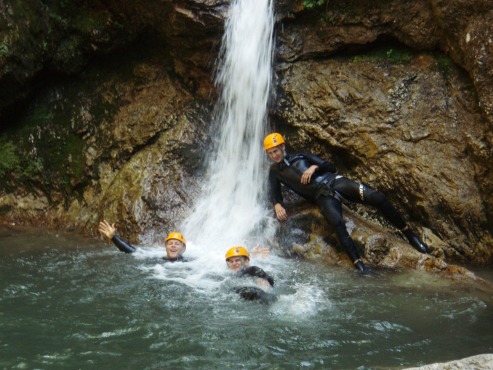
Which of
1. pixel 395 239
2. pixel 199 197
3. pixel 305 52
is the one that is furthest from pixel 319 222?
pixel 305 52

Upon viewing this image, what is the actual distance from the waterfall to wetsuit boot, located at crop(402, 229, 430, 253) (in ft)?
7.72

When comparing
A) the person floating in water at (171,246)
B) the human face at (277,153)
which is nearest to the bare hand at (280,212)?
the human face at (277,153)

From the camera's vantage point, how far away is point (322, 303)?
539 centimetres

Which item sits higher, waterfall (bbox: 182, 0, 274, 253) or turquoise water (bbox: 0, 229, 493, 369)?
waterfall (bbox: 182, 0, 274, 253)

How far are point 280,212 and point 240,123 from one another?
212cm

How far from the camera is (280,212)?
7.72m

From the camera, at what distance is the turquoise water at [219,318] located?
405 cm

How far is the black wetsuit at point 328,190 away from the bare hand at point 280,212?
214mm

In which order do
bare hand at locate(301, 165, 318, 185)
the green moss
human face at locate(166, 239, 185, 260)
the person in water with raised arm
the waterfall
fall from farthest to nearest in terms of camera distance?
the green moss
the waterfall
bare hand at locate(301, 165, 318, 185)
the person in water with raised arm
human face at locate(166, 239, 185, 260)

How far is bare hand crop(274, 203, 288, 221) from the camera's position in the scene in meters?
7.71

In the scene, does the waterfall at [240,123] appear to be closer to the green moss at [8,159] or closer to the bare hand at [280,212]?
the bare hand at [280,212]

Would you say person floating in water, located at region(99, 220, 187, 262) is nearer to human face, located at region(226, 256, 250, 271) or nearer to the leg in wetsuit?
human face, located at region(226, 256, 250, 271)

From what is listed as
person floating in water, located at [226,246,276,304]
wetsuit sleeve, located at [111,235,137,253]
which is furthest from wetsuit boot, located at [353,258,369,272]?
wetsuit sleeve, located at [111,235,137,253]

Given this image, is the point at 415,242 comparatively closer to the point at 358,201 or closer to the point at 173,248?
the point at 358,201
